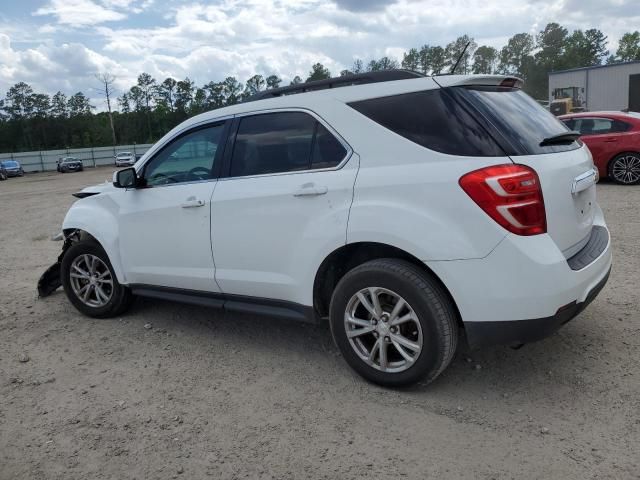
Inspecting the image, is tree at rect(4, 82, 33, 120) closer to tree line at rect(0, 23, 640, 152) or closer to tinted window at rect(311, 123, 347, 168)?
tree line at rect(0, 23, 640, 152)

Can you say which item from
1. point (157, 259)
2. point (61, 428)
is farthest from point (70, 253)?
point (61, 428)

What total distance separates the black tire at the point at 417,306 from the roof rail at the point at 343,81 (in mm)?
1187

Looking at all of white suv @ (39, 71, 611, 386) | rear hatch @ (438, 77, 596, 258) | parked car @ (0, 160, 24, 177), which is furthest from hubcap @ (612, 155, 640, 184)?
parked car @ (0, 160, 24, 177)

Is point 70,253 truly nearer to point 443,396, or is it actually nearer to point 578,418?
point 443,396

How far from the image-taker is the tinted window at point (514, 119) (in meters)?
2.95

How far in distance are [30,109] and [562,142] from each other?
9797 centimetres

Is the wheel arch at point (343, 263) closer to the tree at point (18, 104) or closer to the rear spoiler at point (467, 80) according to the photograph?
the rear spoiler at point (467, 80)

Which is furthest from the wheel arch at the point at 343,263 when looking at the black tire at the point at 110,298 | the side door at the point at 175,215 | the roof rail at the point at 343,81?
the black tire at the point at 110,298

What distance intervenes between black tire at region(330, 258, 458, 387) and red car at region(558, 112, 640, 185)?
9572 millimetres

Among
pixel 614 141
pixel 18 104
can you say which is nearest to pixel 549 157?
pixel 614 141

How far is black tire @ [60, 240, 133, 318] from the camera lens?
15.8ft

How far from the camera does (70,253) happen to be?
16.4 ft

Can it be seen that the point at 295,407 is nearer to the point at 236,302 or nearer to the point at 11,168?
the point at 236,302

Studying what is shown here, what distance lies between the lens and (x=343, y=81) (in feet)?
11.8
